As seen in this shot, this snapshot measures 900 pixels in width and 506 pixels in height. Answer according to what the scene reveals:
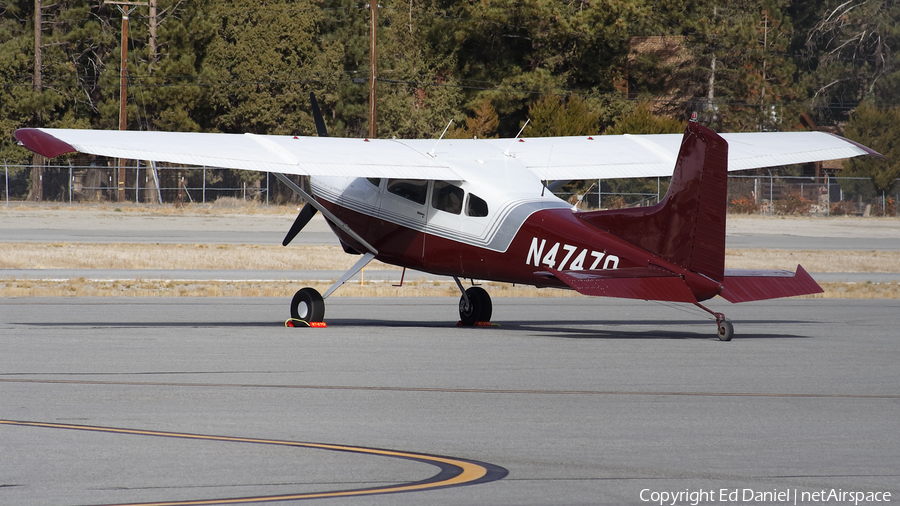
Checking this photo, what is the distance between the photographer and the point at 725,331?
14.0m

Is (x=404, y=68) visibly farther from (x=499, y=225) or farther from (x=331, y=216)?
(x=499, y=225)

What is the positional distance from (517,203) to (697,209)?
110 inches

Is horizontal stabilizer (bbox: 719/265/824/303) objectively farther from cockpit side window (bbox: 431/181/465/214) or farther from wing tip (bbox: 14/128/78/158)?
wing tip (bbox: 14/128/78/158)

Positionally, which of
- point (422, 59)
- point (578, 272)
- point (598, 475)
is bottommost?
point (598, 475)

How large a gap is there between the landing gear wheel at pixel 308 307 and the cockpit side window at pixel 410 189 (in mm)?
1975

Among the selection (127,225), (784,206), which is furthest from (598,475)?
(784,206)

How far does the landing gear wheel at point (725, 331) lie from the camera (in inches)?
551

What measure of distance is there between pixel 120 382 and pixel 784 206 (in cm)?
5328

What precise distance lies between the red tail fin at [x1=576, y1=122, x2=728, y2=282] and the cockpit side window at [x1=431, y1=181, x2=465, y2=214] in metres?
3.28

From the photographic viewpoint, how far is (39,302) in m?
19.4

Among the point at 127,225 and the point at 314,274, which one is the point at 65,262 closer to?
the point at 314,274

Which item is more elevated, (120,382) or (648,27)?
(648,27)

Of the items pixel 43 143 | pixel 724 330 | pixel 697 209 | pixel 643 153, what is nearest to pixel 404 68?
pixel 643 153

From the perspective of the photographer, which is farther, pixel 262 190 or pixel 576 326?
pixel 262 190
